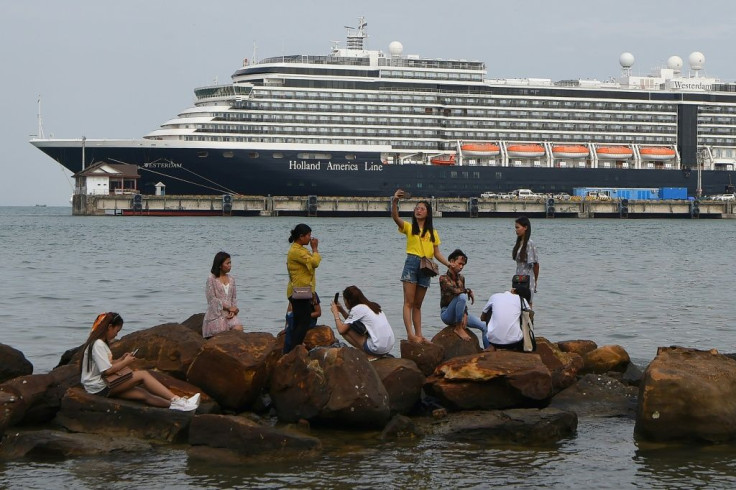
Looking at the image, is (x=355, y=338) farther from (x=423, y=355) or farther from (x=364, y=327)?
(x=423, y=355)

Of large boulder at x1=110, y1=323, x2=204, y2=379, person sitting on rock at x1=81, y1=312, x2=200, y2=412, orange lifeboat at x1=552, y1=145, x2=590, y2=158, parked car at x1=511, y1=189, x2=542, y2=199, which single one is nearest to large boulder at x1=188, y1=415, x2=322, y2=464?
person sitting on rock at x1=81, y1=312, x2=200, y2=412

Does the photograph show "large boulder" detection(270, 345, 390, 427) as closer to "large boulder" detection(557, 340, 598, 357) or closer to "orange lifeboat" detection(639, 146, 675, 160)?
"large boulder" detection(557, 340, 598, 357)

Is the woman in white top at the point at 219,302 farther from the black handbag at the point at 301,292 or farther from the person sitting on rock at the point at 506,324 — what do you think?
the person sitting on rock at the point at 506,324

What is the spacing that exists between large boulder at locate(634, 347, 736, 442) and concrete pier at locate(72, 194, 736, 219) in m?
69.5

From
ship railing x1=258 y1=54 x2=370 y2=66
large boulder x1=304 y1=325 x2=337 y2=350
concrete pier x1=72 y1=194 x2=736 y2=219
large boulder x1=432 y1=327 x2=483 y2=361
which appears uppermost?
ship railing x1=258 y1=54 x2=370 y2=66

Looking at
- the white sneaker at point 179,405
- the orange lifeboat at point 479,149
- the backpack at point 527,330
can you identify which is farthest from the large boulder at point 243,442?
the orange lifeboat at point 479,149

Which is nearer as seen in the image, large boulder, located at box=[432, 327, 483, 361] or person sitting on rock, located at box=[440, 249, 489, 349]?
large boulder, located at box=[432, 327, 483, 361]

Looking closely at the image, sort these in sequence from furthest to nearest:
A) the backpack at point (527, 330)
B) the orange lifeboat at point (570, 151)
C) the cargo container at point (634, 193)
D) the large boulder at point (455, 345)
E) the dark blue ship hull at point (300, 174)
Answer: the cargo container at point (634, 193) < the orange lifeboat at point (570, 151) < the dark blue ship hull at point (300, 174) < the large boulder at point (455, 345) < the backpack at point (527, 330)

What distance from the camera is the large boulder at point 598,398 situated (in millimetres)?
12859

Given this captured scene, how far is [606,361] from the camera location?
14.5m

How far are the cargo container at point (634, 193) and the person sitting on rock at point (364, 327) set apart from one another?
7757 cm

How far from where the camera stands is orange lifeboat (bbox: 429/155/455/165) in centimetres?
8481

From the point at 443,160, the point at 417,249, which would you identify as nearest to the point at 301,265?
the point at 417,249

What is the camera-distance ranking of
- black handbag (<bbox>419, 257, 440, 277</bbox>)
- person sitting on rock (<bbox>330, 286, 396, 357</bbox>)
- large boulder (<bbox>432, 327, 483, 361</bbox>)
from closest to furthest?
1. person sitting on rock (<bbox>330, 286, 396, 357</bbox>)
2. large boulder (<bbox>432, 327, 483, 361</bbox>)
3. black handbag (<bbox>419, 257, 440, 277</bbox>)
